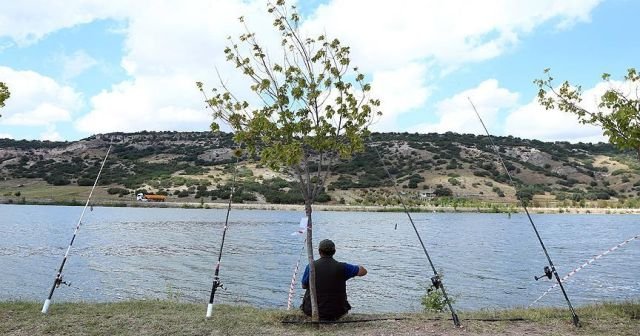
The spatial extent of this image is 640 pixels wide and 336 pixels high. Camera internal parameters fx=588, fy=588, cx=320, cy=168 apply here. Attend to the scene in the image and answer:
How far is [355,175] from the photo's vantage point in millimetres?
117562

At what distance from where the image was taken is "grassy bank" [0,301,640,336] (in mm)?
9469

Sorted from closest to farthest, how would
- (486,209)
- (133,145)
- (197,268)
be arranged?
(197,268) → (486,209) → (133,145)

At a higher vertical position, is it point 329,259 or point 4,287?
point 329,259

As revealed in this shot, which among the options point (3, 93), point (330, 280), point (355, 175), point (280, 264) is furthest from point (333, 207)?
point (330, 280)

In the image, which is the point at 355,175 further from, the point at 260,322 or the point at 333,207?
the point at 260,322

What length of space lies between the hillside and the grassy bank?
7186 cm

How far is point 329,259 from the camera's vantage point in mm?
9961

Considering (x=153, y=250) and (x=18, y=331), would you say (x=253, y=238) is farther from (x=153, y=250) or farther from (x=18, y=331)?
(x=18, y=331)

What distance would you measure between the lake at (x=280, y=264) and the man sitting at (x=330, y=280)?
8871mm

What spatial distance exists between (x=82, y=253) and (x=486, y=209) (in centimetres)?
7640

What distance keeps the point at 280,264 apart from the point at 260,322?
879 inches

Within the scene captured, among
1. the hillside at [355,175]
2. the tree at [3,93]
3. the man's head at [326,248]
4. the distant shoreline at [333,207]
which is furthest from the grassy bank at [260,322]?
the distant shoreline at [333,207]

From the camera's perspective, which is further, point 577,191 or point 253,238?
point 577,191

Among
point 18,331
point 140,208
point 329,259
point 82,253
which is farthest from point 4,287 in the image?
point 140,208
